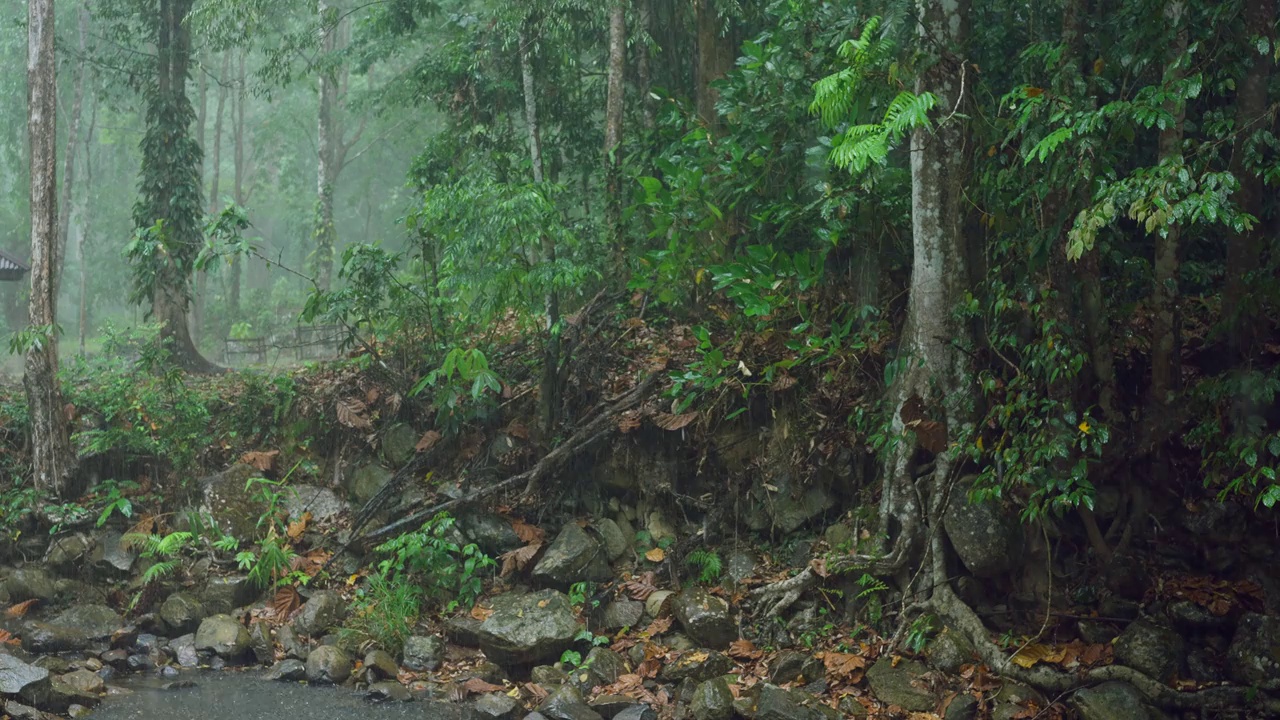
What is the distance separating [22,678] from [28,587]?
3376mm

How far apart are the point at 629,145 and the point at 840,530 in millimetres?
5845

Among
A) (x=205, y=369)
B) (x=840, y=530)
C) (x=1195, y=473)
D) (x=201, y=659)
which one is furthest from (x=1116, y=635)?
(x=205, y=369)

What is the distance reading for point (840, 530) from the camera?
30.3 ft

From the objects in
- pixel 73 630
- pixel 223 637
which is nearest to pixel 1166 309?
pixel 223 637

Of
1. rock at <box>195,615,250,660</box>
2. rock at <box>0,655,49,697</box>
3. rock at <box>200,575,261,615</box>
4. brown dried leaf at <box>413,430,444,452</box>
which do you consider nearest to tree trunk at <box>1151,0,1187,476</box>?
brown dried leaf at <box>413,430,444,452</box>

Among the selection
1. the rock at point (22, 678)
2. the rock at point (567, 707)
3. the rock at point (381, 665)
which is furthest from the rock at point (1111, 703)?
the rock at point (22, 678)

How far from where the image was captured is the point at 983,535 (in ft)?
26.7

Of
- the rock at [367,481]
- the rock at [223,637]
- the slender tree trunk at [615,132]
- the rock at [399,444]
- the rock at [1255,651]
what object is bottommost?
the rock at [223,637]

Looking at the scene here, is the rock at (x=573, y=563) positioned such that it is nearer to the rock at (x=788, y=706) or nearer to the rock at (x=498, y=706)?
the rock at (x=498, y=706)

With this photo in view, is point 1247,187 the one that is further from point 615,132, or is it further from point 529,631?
point 615,132

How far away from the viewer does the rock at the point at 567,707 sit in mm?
8125

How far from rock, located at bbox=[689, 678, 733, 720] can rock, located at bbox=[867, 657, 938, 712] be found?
1.13 meters

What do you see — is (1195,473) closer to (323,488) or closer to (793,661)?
(793,661)

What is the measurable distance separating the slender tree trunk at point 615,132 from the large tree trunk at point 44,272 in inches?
270
